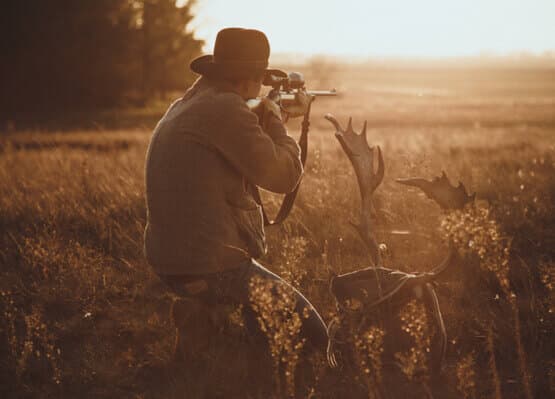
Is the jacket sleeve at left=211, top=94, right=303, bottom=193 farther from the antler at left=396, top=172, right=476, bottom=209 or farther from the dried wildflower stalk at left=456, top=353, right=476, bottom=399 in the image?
the dried wildflower stalk at left=456, top=353, right=476, bottom=399

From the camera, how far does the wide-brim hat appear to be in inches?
153

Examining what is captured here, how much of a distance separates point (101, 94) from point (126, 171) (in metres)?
24.7

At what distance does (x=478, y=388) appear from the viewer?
393 cm

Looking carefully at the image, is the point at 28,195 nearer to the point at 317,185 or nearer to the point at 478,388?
the point at 317,185

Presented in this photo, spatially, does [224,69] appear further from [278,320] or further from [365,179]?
[278,320]

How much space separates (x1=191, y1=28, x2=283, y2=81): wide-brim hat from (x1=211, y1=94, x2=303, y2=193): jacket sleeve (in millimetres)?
203

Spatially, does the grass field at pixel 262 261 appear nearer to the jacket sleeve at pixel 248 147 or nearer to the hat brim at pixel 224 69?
the jacket sleeve at pixel 248 147

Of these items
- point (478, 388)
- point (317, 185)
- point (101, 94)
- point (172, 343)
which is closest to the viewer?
point (478, 388)

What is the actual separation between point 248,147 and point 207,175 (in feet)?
1.05

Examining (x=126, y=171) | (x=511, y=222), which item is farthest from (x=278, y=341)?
(x=126, y=171)

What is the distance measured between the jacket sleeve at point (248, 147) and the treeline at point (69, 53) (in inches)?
1106

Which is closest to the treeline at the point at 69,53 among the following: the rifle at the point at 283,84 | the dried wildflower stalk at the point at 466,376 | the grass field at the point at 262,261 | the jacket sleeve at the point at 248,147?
the grass field at the point at 262,261

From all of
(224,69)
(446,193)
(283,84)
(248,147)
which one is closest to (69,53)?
(283,84)

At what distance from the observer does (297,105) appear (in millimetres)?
4770
